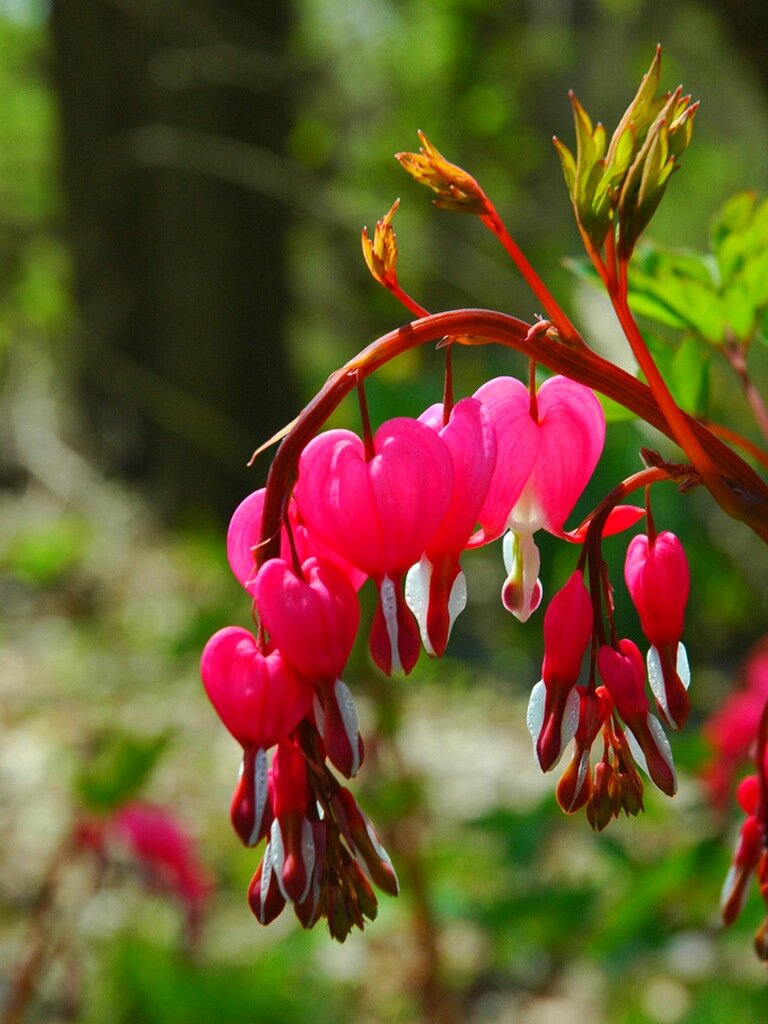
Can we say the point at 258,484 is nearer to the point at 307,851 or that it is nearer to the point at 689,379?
the point at 689,379

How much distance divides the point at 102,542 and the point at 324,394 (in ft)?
19.4

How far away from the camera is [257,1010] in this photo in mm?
1798

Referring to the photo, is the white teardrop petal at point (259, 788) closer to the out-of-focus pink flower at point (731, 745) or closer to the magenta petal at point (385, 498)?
the magenta petal at point (385, 498)

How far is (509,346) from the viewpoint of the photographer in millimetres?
603

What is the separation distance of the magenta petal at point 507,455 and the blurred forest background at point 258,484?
0.84ft

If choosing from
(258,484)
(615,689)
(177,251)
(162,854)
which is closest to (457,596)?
(615,689)

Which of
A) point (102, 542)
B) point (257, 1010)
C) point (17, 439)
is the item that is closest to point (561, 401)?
point (257, 1010)

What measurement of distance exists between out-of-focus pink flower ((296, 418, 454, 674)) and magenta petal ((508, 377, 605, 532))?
9 centimetres

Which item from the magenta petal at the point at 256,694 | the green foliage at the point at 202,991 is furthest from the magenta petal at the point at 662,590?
the green foliage at the point at 202,991

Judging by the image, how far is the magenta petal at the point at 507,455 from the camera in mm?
661

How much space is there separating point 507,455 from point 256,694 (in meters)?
0.21

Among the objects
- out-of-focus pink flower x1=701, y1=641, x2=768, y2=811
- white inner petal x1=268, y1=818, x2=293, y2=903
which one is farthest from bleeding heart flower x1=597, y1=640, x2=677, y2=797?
out-of-focus pink flower x1=701, y1=641, x2=768, y2=811

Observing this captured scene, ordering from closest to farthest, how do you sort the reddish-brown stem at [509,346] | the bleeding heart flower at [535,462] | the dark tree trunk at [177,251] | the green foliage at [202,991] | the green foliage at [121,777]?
the reddish-brown stem at [509,346]
the bleeding heart flower at [535,462]
the green foliage at [121,777]
the green foliage at [202,991]
the dark tree trunk at [177,251]

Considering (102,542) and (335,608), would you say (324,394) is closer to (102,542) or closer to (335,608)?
A: (335,608)
